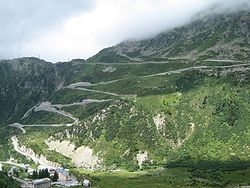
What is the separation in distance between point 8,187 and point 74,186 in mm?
43264

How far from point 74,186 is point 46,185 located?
11.3 metres

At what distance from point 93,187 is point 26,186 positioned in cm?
2707

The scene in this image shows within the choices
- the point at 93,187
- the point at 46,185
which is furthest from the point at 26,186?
the point at 93,187

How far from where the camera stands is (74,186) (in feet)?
643

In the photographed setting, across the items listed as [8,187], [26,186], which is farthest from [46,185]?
[8,187]

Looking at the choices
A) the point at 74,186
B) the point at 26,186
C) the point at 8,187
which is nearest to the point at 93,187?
the point at 74,186

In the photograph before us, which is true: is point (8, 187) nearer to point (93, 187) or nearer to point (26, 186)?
point (26, 186)

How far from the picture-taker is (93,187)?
200m

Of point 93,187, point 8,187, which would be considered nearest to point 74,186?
point 93,187

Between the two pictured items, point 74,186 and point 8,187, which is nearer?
point 8,187

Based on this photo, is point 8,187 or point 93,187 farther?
point 93,187

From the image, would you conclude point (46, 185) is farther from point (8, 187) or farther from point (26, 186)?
point (8, 187)

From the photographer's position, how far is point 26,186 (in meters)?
189

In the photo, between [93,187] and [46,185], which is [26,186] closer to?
[46,185]
